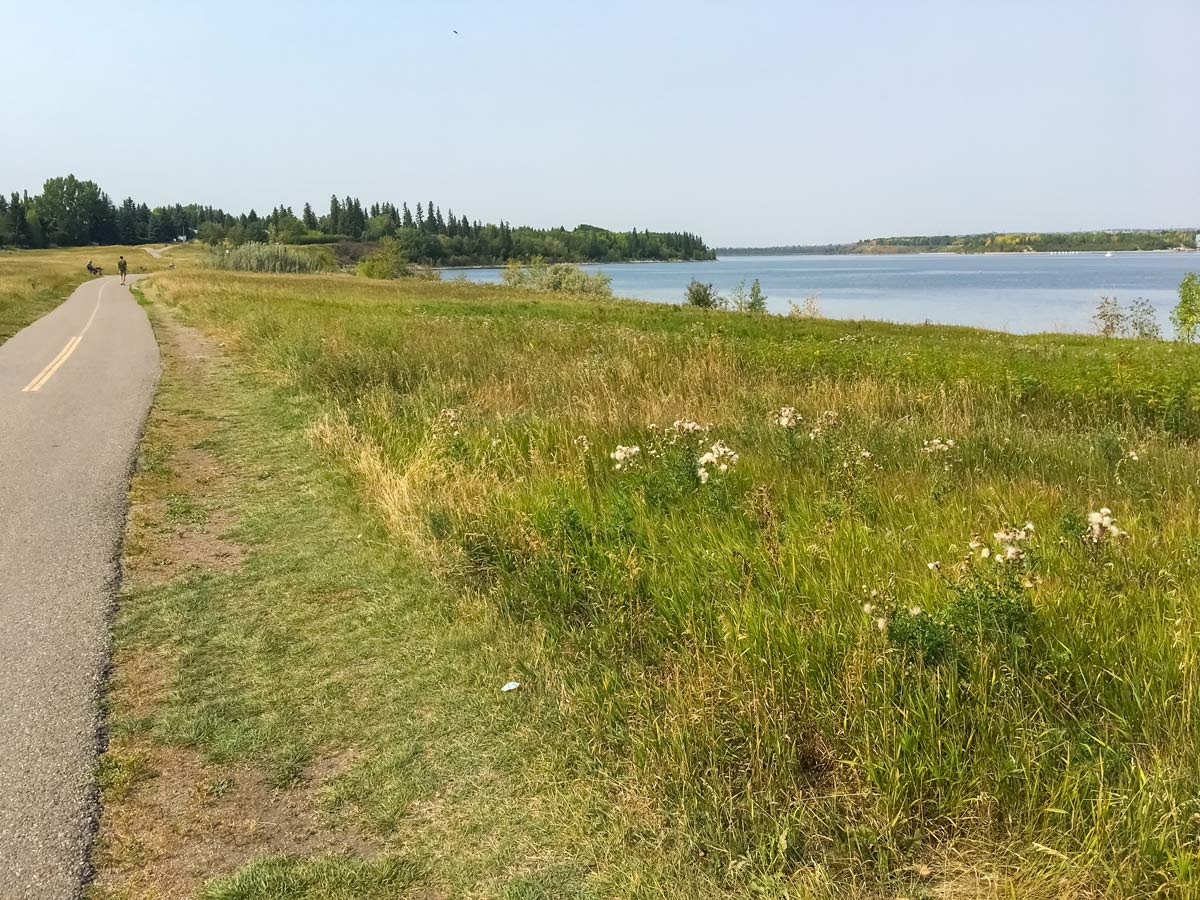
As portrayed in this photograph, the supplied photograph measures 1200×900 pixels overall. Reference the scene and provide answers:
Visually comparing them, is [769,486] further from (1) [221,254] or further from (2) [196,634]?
(1) [221,254]

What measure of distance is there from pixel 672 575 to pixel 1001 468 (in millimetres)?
3448

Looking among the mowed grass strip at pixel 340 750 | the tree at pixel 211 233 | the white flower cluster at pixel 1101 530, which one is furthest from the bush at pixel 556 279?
the tree at pixel 211 233

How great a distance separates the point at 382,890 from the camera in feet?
8.96

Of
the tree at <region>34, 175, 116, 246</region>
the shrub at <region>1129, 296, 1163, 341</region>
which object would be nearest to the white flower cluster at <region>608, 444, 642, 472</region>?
the shrub at <region>1129, 296, 1163, 341</region>

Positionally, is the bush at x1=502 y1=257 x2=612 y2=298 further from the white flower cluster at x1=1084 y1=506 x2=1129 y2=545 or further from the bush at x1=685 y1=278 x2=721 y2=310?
the white flower cluster at x1=1084 y1=506 x2=1129 y2=545

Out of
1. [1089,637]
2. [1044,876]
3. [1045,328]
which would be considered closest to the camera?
[1044,876]

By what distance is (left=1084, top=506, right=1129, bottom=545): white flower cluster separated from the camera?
142 inches

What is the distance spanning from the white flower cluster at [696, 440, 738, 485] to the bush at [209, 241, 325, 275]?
258 feet

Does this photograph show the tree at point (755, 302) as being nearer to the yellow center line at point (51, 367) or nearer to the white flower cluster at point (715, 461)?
the yellow center line at point (51, 367)

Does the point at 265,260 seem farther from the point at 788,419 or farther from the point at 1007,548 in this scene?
the point at 1007,548

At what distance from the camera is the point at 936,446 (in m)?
6.22

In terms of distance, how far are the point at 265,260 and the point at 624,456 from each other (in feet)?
272

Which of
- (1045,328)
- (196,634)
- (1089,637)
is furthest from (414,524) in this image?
(1045,328)

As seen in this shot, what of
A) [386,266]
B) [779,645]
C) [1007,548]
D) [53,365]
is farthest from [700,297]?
[386,266]
